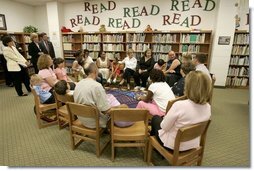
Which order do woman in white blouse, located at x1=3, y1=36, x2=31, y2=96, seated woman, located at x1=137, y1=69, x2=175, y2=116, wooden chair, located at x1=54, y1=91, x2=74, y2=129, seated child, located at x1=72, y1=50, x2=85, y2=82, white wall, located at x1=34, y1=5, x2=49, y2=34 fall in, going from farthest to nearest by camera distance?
white wall, located at x1=34, y1=5, x2=49, y2=34 → seated child, located at x1=72, y1=50, x2=85, y2=82 → woman in white blouse, located at x1=3, y1=36, x2=31, y2=96 → wooden chair, located at x1=54, y1=91, x2=74, y2=129 → seated woman, located at x1=137, y1=69, x2=175, y2=116

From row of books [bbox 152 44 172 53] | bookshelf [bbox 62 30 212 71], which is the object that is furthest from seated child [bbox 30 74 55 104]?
row of books [bbox 152 44 172 53]

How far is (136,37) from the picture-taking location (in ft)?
18.7

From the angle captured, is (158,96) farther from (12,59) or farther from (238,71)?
(238,71)

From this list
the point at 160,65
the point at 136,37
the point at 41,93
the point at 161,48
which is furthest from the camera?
the point at 136,37

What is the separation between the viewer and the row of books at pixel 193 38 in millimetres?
5148

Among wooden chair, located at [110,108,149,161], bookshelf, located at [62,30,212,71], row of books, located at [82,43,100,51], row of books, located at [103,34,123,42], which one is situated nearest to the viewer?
wooden chair, located at [110,108,149,161]

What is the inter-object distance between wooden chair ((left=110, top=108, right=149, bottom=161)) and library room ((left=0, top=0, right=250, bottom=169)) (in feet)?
0.04

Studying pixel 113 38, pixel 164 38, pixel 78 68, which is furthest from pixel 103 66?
pixel 164 38

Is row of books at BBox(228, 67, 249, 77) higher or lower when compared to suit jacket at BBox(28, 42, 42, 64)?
lower

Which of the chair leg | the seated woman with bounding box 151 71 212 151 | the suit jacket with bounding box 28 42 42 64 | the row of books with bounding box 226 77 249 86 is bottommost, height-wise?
the chair leg

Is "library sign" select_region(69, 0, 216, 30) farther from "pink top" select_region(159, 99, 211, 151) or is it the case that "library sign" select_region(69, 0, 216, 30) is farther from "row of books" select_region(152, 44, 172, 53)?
"pink top" select_region(159, 99, 211, 151)

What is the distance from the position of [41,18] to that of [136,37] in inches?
169

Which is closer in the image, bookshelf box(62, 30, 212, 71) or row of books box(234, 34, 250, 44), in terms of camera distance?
row of books box(234, 34, 250, 44)

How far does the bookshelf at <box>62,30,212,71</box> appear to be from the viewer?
17.2 ft
